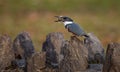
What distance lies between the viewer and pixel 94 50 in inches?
734

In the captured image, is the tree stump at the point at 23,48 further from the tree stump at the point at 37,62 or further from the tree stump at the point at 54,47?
the tree stump at the point at 37,62

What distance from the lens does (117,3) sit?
2903 cm

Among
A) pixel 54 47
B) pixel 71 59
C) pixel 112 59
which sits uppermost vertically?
pixel 54 47

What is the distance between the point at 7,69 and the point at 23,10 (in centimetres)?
1067

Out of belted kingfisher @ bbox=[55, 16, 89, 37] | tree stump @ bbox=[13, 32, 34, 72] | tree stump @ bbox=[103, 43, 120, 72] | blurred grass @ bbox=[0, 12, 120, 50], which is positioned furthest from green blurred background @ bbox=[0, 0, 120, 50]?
tree stump @ bbox=[103, 43, 120, 72]

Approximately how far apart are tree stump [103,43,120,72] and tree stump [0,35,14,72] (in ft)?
8.14

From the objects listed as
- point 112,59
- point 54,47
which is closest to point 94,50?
point 54,47

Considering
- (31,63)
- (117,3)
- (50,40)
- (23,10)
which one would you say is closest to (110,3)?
(117,3)

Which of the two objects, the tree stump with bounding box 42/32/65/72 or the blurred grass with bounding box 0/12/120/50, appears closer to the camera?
the tree stump with bounding box 42/32/65/72

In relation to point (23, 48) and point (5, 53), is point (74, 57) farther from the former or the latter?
point (23, 48)

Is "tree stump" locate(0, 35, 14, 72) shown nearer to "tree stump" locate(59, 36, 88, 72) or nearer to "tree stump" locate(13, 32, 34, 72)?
"tree stump" locate(13, 32, 34, 72)

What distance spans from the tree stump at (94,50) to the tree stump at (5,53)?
1549 millimetres

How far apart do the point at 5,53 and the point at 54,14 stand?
995 cm

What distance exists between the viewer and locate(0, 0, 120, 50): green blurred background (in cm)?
2684
